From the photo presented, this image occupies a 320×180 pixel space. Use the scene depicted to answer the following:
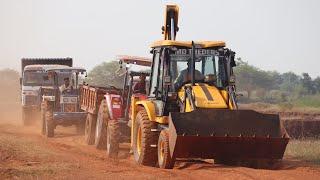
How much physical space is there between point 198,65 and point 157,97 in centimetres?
113

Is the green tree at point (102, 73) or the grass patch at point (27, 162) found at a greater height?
the green tree at point (102, 73)

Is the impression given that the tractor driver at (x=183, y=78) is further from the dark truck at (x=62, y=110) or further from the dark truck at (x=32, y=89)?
the dark truck at (x=32, y=89)

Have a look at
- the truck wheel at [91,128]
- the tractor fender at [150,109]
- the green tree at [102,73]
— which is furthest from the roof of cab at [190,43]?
the green tree at [102,73]

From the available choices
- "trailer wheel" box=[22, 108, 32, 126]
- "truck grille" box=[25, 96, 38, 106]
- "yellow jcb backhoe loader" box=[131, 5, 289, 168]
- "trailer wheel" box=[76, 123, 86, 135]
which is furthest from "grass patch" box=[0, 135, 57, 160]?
"trailer wheel" box=[22, 108, 32, 126]

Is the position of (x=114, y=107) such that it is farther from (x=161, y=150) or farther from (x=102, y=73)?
(x=102, y=73)

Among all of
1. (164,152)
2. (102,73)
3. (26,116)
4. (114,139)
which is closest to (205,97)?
(164,152)

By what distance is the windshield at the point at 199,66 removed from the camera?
11.8m

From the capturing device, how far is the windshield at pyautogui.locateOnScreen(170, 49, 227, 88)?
11.8 metres

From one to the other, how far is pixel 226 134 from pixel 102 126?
20.8ft

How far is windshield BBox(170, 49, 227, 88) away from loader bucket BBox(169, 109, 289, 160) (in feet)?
A: 4.44

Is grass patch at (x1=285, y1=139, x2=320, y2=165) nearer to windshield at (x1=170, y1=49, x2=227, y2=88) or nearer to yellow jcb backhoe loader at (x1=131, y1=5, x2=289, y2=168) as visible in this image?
yellow jcb backhoe loader at (x1=131, y1=5, x2=289, y2=168)

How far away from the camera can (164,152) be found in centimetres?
1104

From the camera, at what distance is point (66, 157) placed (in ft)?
42.9

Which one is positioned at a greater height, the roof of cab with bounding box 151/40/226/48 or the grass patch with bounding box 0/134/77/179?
the roof of cab with bounding box 151/40/226/48
